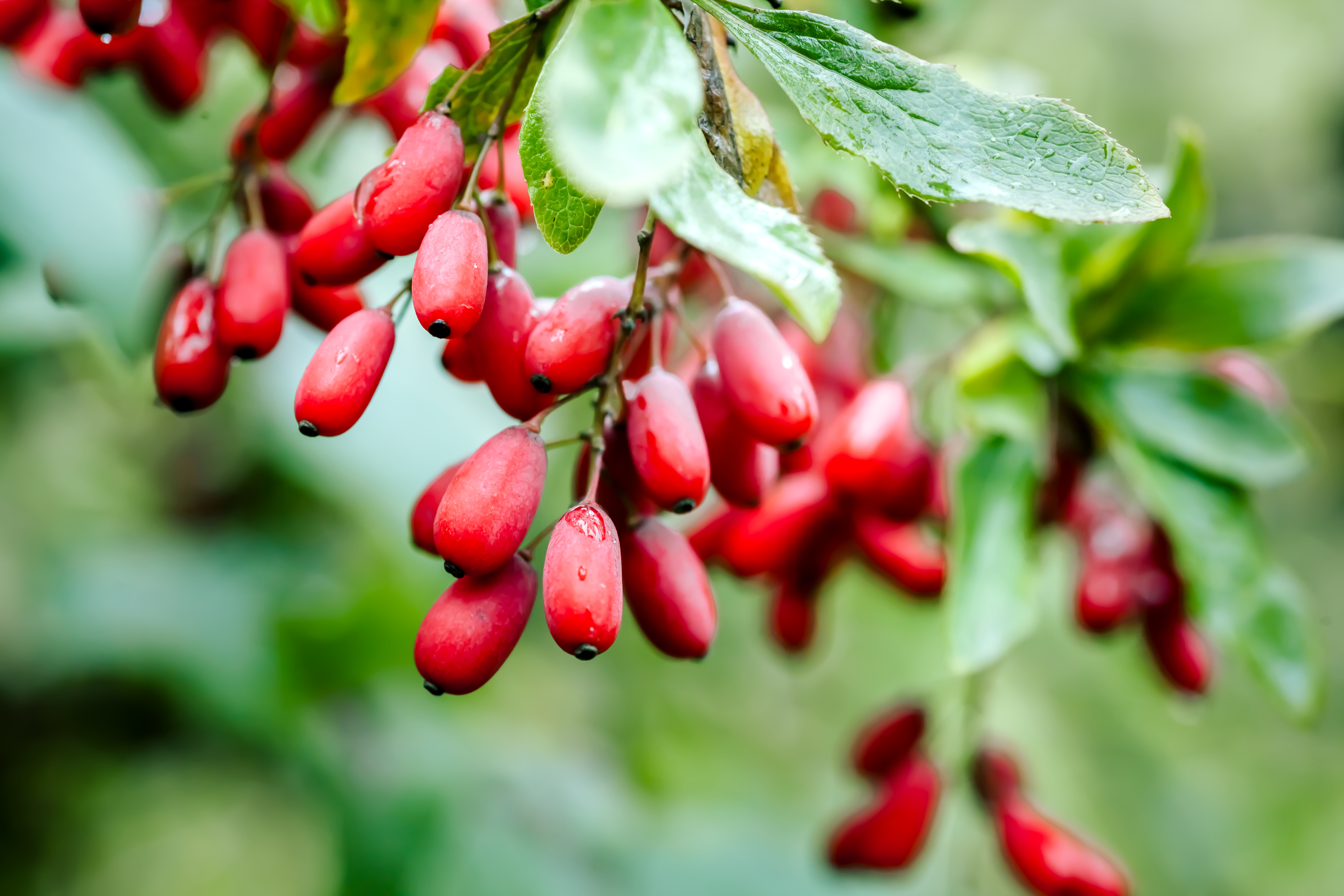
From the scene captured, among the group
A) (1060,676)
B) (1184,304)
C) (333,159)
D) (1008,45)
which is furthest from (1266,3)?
(333,159)

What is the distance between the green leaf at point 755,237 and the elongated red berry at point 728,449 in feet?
0.72

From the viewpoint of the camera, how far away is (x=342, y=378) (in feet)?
1.87

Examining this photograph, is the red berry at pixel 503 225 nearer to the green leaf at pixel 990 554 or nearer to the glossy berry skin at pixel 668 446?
the glossy berry skin at pixel 668 446

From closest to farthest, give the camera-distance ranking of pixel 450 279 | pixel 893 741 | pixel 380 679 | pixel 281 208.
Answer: pixel 450 279 < pixel 281 208 < pixel 893 741 < pixel 380 679

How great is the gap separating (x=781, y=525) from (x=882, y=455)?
0.45 ft

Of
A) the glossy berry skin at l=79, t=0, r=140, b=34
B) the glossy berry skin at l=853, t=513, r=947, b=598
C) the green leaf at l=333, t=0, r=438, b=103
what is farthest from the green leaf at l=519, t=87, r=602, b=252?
the glossy berry skin at l=853, t=513, r=947, b=598

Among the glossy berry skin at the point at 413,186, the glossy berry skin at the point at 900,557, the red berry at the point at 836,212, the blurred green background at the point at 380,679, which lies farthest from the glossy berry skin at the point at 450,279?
the red berry at the point at 836,212

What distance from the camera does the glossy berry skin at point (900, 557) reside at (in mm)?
1111

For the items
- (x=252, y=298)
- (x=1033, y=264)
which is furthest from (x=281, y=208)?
(x=1033, y=264)

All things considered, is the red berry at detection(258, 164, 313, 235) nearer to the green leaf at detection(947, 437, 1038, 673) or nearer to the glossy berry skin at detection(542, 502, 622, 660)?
the glossy berry skin at detection(542, 502, 622, 660)

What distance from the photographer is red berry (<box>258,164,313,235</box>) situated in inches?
31.5

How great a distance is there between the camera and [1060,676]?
288 cm

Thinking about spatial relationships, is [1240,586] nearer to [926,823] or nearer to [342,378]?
[926,823]

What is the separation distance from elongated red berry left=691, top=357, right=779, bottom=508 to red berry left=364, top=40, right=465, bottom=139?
384 millimetres
